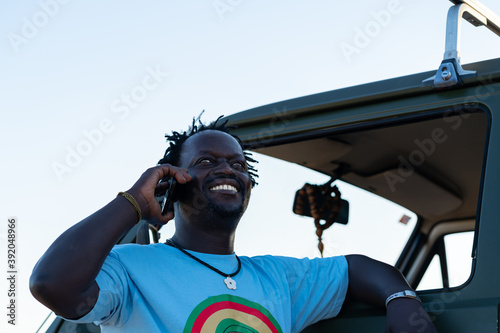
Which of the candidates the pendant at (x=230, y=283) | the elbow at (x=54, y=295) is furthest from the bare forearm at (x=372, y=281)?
the elbow at (x=54, y=295)

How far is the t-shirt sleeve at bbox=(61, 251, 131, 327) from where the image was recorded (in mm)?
2307

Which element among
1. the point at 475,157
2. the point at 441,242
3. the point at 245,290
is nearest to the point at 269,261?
the point at 245,290

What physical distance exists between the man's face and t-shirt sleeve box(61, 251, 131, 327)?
0.39 m

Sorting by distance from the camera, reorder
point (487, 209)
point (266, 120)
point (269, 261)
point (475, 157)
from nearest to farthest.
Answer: point (487, 209)
point (269, 261)
point (266, 120)
point (475, 157)

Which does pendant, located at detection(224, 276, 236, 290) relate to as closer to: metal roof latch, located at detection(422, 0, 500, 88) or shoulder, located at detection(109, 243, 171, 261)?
shoulder, located at detection(109, 243, 171, 261)

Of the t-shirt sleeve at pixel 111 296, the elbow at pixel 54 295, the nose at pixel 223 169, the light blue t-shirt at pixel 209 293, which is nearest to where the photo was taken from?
the elbow at pixel 54 295

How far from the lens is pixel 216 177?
9.05 feet

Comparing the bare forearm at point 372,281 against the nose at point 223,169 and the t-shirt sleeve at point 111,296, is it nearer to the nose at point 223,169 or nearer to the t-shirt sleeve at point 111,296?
the nose at point 223,169

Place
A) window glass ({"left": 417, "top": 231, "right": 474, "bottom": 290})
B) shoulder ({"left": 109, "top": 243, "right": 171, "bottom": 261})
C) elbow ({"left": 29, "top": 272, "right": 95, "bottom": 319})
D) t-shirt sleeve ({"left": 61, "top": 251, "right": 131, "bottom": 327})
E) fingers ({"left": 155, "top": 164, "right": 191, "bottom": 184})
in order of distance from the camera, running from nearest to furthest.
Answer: elbow ({"left": 29, "top": 272, "right": 95, "bottom": 319})
t-shirt sleeve ({"left": 61, "top": 251, "right": 131, "bottom": 327})
shoulder ({"left": 109, "top": 243, "right": 171, "bottom": 261})
fingers ({"left": 155, "top": 164, "right": 191, "bottom": 184})
window glass ({"left": 417, "top": 231, "right": 474, "bottom": 290})

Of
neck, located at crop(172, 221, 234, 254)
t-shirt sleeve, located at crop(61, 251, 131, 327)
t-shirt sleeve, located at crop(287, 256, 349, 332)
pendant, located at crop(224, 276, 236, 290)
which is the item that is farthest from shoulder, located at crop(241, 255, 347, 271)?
t-shirt sleeve, located at crop(61, 251, 131, 327)

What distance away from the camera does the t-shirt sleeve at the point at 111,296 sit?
2.31 meters

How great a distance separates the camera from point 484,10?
292cm

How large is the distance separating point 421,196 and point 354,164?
0.60 meters

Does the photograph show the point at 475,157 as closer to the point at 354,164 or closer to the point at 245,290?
the point at 354,164
